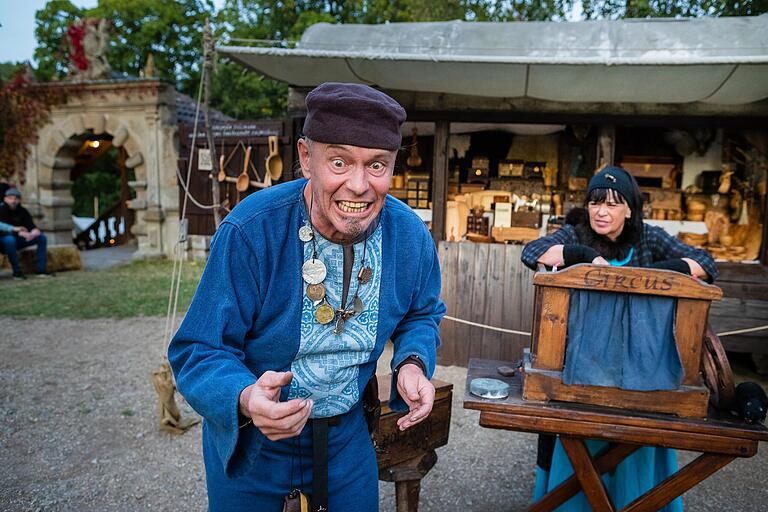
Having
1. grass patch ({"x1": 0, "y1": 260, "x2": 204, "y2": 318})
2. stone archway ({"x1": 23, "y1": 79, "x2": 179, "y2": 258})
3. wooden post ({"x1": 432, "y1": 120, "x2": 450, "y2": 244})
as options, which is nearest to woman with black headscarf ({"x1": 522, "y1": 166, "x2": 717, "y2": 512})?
wooden post ({"x1": 432, "y1": 120, "x2": 450, "y2": 244})

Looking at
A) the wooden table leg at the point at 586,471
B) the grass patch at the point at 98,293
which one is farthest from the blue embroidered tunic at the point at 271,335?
the grass patch at the point at 98,293

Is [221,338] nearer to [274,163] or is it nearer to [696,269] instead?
[696,269]

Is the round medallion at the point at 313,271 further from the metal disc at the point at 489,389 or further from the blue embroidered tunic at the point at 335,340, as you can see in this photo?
the metal disc at the point at 489,389

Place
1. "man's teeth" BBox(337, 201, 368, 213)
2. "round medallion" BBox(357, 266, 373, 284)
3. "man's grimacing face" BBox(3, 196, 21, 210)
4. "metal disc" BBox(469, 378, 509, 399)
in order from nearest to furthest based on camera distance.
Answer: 1. "man's teeth" BBox(337, 201, 368, 213)
2. "round medallion" BBox(357, 266, 373, 284)
3. "metal disc" BBox(469, 378, 509, 399)
4. "man's grimacing face" BBox(3, 196, 21, 210)

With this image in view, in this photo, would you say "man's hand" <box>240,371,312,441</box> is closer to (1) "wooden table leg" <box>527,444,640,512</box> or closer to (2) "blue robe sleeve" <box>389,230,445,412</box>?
(2) "blue robe sleeve" <box>389,230,445,412</box>

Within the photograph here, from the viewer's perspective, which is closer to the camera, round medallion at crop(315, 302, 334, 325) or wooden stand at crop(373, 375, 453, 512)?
round medallion at crop(315, 302, 334, 325)


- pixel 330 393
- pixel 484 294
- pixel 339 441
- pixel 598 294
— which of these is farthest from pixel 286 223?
pixel 484 294

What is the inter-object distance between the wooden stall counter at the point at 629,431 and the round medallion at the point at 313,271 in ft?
2.76

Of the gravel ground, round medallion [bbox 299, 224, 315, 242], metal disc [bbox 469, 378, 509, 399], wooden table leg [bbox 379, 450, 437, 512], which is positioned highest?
round medallion [bbox 299, 224, 315, 242]

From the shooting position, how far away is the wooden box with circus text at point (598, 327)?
5.94ft

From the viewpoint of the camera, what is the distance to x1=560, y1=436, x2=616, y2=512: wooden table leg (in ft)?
6.58

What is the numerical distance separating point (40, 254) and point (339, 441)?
996cm

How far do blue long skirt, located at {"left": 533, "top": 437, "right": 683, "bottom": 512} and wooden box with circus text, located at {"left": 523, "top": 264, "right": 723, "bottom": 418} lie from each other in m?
0.51

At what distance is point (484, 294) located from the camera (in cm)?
492
